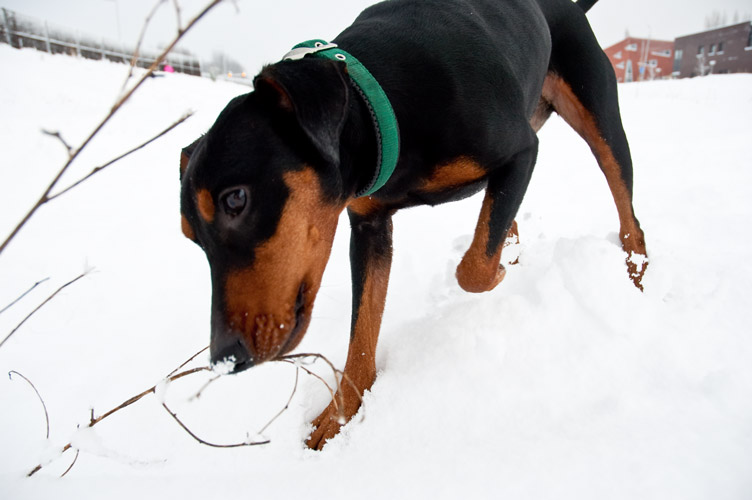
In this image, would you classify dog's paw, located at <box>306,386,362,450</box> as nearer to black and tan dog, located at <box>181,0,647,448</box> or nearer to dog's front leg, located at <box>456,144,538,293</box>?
black and tan dog, located at <box>181,0,647,448</box>

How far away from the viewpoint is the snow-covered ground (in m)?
1.47

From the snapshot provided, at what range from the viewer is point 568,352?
82.1 inches

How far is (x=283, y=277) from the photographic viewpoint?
1.64 m

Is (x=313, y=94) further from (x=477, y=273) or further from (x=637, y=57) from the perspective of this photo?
(x=637, y=57)

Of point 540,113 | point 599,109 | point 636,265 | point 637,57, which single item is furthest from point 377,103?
point 637,57

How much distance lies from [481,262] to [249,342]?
4.24 feet

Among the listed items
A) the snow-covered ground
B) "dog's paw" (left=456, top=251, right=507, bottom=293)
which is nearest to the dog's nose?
the snow-covered ground

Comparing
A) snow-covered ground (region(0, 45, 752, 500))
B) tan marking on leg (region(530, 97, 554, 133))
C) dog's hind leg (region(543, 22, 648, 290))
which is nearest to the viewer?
snow-covered ground (region(0, 45, 752, 500))

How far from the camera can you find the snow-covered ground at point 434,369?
147cm

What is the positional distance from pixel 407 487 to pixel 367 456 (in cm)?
31

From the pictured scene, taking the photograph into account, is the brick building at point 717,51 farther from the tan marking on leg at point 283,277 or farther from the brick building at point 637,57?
the tan marking on leg at point 283,277

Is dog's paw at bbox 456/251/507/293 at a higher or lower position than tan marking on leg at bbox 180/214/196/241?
lower

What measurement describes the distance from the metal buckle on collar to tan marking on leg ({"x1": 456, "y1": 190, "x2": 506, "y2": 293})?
1.05m

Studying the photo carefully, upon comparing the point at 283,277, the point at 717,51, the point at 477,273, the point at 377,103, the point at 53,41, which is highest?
the point at 377,103
